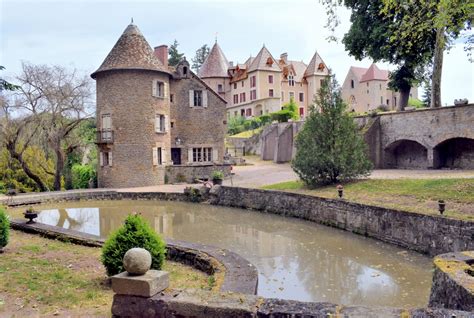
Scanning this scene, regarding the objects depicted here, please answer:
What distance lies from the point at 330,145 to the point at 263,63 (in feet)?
122

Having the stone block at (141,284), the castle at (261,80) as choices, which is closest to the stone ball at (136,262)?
the stone block at (141,284)

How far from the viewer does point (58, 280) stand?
7.14 metres

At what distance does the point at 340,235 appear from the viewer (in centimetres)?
1360

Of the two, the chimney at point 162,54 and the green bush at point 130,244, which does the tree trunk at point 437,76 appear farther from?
the green bush at point 130,244

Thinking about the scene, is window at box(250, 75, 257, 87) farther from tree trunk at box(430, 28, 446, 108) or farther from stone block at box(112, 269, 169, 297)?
stone block at box(112, 269, 169, 297)

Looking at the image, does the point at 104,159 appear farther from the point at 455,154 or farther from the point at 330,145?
the point at 455,154

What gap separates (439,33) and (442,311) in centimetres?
2059

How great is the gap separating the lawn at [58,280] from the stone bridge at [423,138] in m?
18.1

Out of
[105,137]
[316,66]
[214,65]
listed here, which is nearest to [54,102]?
[105,137]

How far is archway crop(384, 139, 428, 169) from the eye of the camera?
78.7ft

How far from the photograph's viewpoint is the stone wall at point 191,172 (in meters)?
28.7

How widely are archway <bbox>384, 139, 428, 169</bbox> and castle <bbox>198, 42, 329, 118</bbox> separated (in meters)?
26.7

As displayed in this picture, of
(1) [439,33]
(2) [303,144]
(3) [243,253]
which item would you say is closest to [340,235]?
(3) [243,253]

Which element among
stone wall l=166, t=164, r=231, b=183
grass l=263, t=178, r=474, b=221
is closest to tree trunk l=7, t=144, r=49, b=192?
stone wall l=166, t=164, r=231, b=183
